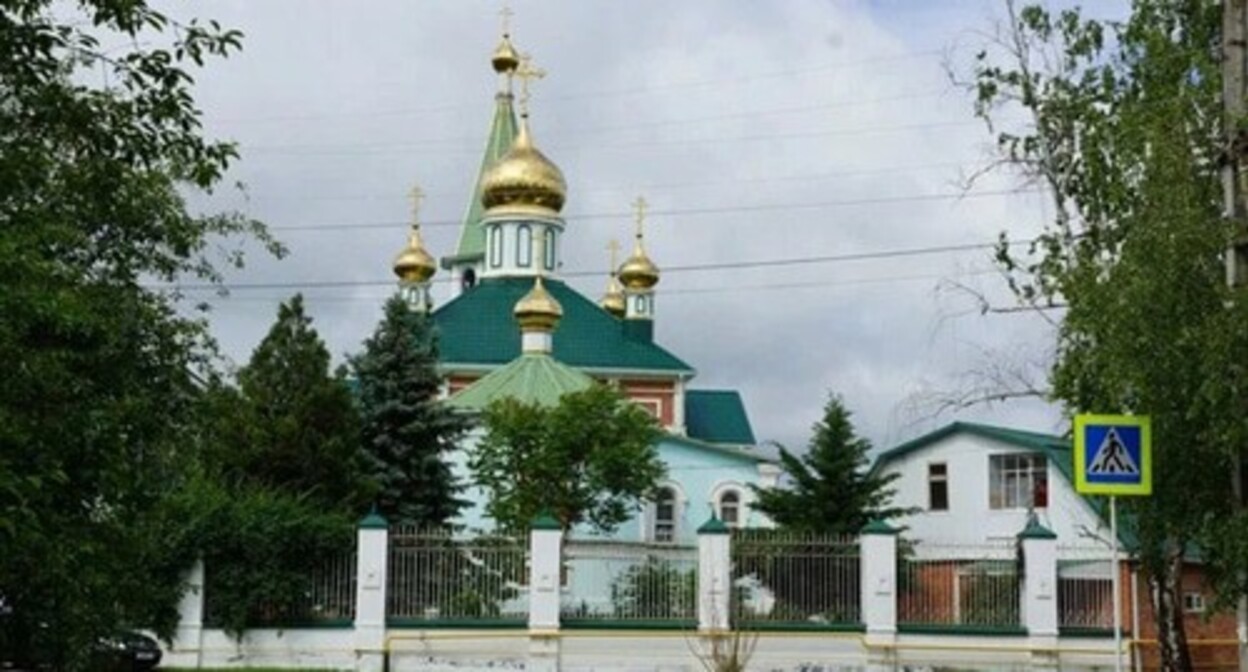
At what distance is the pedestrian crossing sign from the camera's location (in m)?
10.8

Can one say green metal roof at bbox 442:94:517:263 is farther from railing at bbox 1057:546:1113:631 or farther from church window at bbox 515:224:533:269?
railing at bbox 1057:546:1113:631

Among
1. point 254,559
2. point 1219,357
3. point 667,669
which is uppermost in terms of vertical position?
Result: point 1219,357

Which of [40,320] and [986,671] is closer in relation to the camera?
[40,320]

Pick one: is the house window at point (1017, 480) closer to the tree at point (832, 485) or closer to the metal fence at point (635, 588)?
the tree at point (832, 485)

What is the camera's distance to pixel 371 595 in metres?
22.5

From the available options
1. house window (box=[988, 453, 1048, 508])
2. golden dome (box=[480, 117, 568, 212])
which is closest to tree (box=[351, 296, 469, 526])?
house window (box=[988, 453, 1048, 508])

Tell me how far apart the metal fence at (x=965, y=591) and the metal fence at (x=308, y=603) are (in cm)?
748

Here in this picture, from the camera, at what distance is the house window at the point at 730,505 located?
42.4 m

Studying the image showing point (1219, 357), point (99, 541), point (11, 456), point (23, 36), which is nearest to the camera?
point (23, 36)

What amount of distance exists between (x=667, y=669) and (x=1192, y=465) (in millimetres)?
10948

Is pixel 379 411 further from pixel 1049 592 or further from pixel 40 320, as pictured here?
pixel 40 320

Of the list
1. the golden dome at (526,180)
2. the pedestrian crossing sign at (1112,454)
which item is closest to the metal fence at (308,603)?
the pedestrian crossing sign at (1112,454)

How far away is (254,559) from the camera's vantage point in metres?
22.9

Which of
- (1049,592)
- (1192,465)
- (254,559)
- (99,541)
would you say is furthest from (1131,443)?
(254,559)
